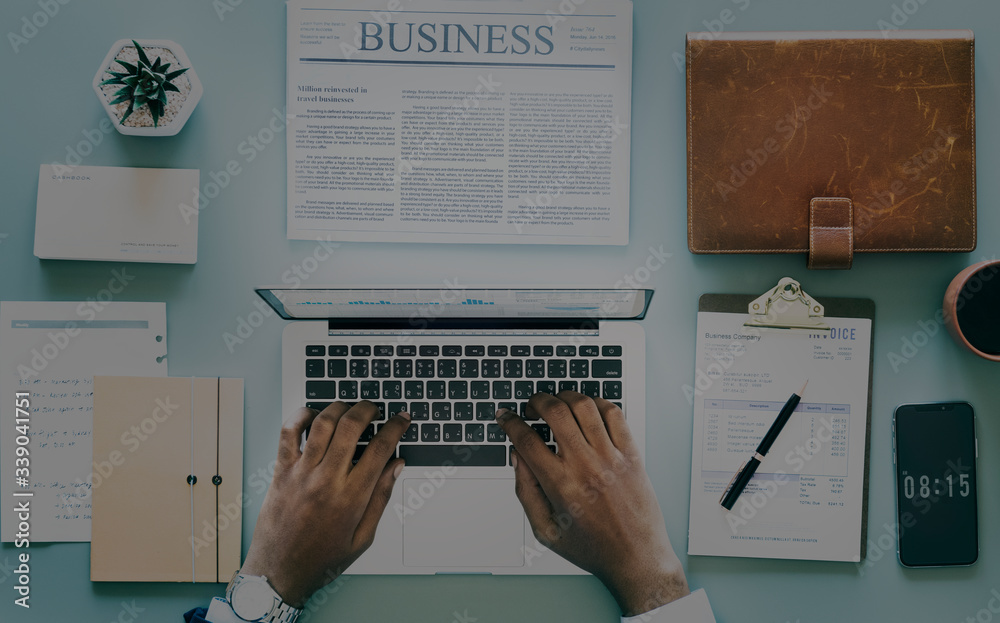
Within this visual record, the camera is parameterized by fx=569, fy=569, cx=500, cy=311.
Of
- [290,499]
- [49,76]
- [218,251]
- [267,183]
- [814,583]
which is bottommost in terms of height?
[814,583]

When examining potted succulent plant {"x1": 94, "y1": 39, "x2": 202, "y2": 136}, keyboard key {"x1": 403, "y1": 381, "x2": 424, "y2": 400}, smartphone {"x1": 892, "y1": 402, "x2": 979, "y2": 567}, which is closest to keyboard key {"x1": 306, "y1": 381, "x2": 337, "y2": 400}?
keyboard key {"x1": 403, "y1": 381, "x2": 424, "y2": 400}

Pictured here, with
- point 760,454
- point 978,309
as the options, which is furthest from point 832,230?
point 760,454

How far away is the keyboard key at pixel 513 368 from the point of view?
812 millimetres

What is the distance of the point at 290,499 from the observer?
79 centimetres

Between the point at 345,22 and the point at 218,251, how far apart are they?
40 cm

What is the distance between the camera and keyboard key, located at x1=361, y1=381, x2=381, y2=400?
2.67 ft

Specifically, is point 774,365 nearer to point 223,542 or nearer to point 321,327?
point 321,327

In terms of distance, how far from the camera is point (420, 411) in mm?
812

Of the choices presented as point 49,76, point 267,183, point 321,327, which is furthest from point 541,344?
point 49,76

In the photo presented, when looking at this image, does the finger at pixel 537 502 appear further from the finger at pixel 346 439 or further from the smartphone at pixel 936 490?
the smartphone at pixel 936 490

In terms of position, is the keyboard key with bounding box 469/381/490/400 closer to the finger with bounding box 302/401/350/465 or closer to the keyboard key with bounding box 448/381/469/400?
the keyboard key with bounding box 448/381/469/400

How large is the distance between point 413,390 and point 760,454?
52 cm

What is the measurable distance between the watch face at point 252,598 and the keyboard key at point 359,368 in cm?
31

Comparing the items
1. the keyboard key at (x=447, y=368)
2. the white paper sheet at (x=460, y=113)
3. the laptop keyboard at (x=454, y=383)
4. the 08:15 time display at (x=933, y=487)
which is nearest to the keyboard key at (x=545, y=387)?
the laptop keyboard at (x=454, y=383)
